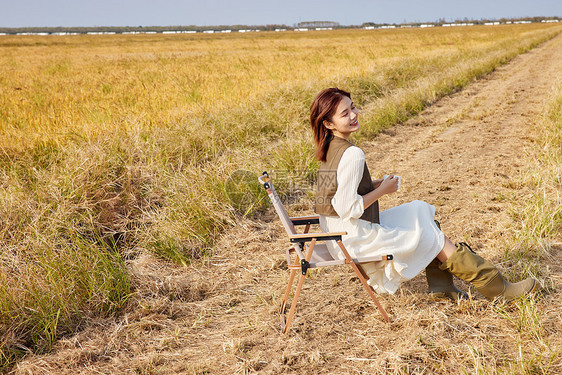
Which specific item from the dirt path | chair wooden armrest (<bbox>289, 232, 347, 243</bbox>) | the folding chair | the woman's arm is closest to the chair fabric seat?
the folding chair

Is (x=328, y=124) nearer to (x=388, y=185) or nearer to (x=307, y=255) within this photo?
(x=388, y=185)

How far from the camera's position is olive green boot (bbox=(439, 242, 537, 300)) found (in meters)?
2.77

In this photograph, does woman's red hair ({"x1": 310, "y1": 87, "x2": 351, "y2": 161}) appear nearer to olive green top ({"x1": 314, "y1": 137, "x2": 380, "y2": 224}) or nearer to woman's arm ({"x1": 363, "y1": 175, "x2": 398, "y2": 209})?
olive green top ({"x1": 314, "y1": 137, "x2": 380, "y2": 224})

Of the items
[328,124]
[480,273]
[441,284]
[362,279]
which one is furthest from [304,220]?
[480,273]

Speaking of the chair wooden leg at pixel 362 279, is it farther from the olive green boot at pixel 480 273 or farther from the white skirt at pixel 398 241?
the olive green boot at pixel 480 273

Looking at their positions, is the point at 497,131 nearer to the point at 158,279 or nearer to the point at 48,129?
the point at 158,279

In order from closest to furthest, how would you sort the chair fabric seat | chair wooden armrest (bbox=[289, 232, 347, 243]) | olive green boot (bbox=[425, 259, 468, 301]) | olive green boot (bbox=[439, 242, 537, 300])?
chair wooden armrest (bbox=[289, 232, 347, 243]), the chair fabric seat, olive green boot (bbox=[439, 242, 537, 300]), olive green boot (bbox=[425, 259, 468, 301])

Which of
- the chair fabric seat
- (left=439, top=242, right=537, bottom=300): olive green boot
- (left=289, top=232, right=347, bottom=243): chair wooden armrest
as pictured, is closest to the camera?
(left=289, top=232, right=347, bottom=243): chair wooden armrest

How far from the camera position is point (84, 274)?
128 inches

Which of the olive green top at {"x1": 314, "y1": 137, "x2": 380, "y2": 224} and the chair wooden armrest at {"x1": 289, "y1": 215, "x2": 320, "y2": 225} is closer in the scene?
the olive green top at {"x1": 314, "y1": 137, "x2": 380, "y2": 224}

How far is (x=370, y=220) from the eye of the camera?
9.05ft

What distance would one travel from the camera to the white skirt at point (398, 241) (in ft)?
8.97

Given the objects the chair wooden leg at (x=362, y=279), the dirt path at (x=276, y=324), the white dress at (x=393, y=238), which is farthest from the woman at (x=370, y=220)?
the dirt path at (x=276, y=324)

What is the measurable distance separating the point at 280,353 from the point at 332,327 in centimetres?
43
